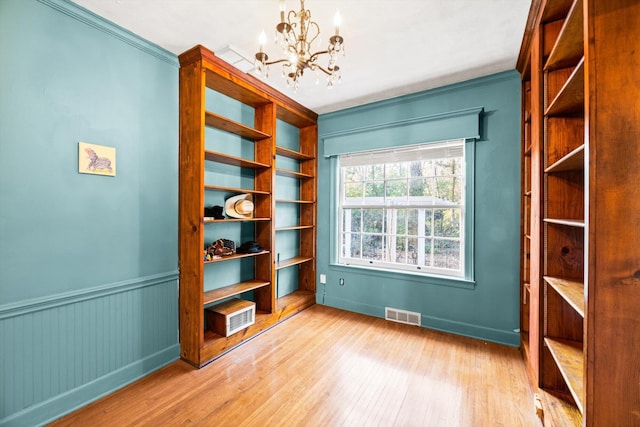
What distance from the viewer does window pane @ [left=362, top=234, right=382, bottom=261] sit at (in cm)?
357

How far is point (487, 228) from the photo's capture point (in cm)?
282

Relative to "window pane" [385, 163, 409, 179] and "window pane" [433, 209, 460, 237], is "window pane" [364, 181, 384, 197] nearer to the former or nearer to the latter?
"window pane" [385, 163, 409, 179]

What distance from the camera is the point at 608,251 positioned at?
3.39ft

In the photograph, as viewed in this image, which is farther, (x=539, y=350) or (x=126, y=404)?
(x=126, y=404)

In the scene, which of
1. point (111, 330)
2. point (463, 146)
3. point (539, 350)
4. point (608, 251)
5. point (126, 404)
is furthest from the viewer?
point (463, 146)

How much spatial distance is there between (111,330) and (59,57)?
1.97 metres

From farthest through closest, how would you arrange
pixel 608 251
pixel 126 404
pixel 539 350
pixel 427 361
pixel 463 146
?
pixel 463 146 < pixel 427 361 < pixel 126 404 < pixel 539 350 < pixel 608 251

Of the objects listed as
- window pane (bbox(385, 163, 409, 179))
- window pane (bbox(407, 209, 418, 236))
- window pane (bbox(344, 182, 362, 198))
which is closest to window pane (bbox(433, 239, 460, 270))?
window pane (bbox(407, 209, 418, 236))

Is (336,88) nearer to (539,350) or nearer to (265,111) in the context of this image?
(265,111)

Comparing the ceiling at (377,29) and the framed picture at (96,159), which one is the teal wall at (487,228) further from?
the framed picture at (96,159)

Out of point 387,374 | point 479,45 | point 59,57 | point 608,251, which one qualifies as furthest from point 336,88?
point 387,374

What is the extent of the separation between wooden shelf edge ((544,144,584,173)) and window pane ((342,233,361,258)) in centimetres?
238

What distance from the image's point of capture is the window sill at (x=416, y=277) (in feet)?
9.61

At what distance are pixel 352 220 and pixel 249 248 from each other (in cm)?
154
